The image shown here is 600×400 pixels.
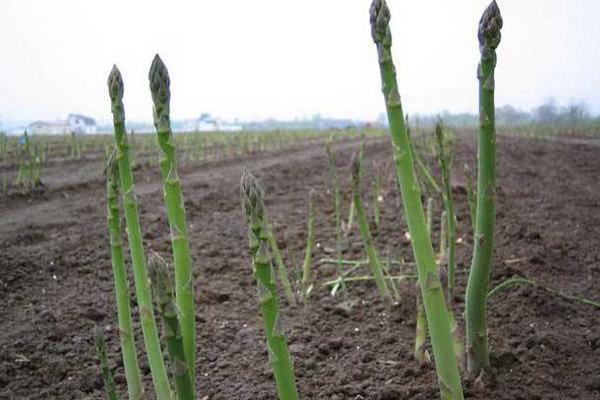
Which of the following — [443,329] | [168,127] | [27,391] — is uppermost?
[168,127]

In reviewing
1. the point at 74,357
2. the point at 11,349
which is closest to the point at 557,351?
the point at 74,357

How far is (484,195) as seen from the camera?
72.9 inches

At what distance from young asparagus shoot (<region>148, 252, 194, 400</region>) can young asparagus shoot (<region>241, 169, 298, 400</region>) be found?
20cm

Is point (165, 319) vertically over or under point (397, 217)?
over

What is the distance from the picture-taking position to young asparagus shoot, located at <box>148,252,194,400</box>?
1276mm

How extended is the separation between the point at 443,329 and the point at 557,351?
1.07 m

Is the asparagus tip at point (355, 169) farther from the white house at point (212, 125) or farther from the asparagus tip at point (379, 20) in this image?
the white house at point (212, 125)

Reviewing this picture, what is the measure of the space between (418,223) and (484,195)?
1.45ft

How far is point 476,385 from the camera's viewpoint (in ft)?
6.49

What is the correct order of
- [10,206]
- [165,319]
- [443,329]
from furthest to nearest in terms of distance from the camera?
1. [10,206]
2. [443,329]
3. [165,319]

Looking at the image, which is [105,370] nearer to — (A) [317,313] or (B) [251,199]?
(B) [251,199]

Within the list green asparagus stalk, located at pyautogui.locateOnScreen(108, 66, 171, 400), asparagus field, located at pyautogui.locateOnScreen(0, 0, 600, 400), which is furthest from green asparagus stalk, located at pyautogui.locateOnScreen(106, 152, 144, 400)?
green asparagus stalk, located at pyautogui.locateOnScreen(108, 66, 171, 400)

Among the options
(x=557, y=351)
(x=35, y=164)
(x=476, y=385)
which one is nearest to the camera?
(x=476, y=385)

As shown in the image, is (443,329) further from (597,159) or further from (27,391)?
(597,159)
